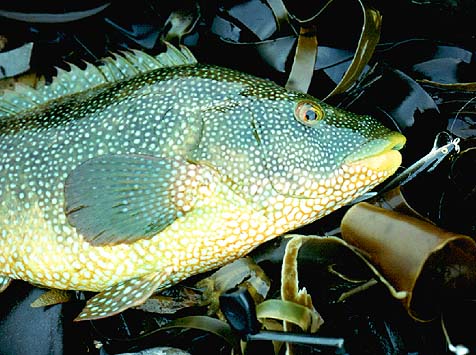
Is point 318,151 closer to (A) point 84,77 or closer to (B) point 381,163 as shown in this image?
(B) point 381,163

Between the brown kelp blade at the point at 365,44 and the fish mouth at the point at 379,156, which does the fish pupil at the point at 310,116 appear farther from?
the brown kelp blade at the point at 365,44

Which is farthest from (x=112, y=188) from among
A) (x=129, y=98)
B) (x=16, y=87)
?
(x=16, y=87)

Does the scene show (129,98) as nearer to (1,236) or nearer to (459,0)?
(1,236)

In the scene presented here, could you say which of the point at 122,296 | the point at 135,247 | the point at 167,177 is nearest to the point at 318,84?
the point at 167,177

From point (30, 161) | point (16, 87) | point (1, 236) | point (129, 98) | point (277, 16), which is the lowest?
point (1, 236)

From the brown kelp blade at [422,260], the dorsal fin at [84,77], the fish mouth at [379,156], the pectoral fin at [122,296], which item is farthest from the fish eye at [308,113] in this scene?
the pectoral fin at [122,296]

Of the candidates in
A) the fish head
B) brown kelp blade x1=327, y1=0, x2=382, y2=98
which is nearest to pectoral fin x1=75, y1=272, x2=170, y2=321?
the fish head
